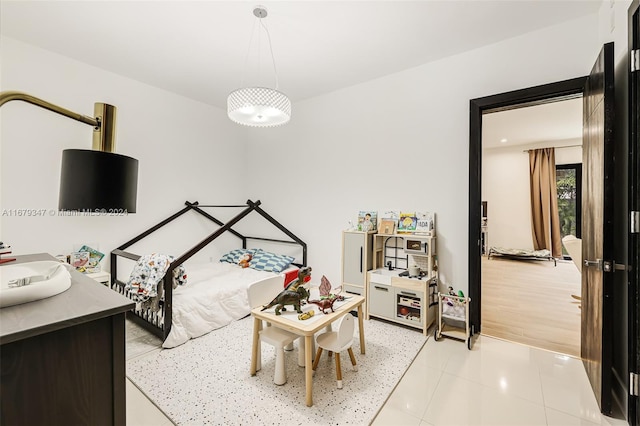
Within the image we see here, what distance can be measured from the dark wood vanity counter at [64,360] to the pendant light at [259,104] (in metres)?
1.71

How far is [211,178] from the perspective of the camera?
14.5 feet

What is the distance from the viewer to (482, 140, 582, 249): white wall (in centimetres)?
683

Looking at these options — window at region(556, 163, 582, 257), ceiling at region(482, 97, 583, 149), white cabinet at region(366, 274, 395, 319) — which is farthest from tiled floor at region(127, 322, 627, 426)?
window at region(556, 163, 582, 257)

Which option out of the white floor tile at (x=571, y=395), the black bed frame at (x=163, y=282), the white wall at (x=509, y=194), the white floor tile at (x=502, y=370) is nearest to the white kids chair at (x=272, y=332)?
the black bed frame at (x=163, y=282)

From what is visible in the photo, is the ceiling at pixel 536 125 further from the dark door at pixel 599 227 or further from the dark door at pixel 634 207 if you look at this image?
the dark door at pixel 634 207

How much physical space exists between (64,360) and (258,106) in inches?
77.5

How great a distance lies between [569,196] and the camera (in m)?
6.66

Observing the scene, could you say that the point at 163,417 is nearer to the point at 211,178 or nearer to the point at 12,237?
the point at 12,237

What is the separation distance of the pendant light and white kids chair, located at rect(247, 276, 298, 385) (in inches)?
55.8

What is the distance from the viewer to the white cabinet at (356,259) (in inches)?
126

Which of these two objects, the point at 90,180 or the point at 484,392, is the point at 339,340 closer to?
the point at 484,392

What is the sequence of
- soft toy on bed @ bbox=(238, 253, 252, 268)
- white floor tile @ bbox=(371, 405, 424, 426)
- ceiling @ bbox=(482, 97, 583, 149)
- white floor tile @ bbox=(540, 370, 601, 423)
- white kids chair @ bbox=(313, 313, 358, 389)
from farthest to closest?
ceiling @ bbox=(482, 97, 583, 149) → soft toy on bed @ bbox=(238, 253, 252, 268) → white kids chair @ bbox=(313, 313, 358, 389) → white floor tile @ bbox=(540, 370, 601, 423) → white floor tile @ bbox=(371, 405, 424, 426)

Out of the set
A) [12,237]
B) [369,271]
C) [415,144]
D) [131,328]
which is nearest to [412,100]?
[415,144]

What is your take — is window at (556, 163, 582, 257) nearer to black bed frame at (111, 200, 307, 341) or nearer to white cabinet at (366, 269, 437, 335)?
white cabinet at (366, 269, 437, 335)
